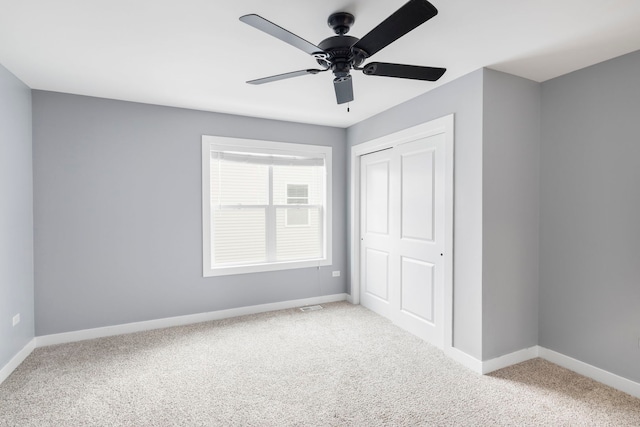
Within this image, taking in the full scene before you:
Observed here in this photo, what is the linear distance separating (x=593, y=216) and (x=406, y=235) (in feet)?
5.21

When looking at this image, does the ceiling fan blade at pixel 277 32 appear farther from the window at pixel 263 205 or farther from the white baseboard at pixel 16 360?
the white baseboard at pixel 16 360

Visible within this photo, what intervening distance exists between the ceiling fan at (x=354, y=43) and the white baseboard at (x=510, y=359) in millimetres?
2303

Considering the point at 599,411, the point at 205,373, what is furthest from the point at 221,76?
the point at 599,411

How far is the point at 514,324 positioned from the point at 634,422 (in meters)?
0.90

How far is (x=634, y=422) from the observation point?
2.04 meters

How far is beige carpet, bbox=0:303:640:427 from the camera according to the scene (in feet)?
6.89

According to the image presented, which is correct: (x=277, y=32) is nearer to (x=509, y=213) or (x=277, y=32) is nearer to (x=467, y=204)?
(x=467, y=204)

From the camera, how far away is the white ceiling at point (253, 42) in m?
1.82

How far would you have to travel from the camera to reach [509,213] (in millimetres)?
2770

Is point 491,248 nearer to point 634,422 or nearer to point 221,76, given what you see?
point 634,422

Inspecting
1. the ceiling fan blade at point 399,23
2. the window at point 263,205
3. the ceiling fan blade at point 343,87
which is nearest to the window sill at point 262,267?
the window at point 263,205

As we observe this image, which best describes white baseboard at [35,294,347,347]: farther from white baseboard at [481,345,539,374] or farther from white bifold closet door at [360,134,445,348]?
white baseboard at [481,345,539,374]

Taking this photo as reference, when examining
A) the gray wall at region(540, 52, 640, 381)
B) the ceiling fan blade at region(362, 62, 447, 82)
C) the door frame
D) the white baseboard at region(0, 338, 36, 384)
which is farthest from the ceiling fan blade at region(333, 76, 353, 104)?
the white baseboard at region(0, 338, 36, 384)

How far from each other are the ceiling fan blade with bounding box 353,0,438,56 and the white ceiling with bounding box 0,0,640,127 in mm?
246
